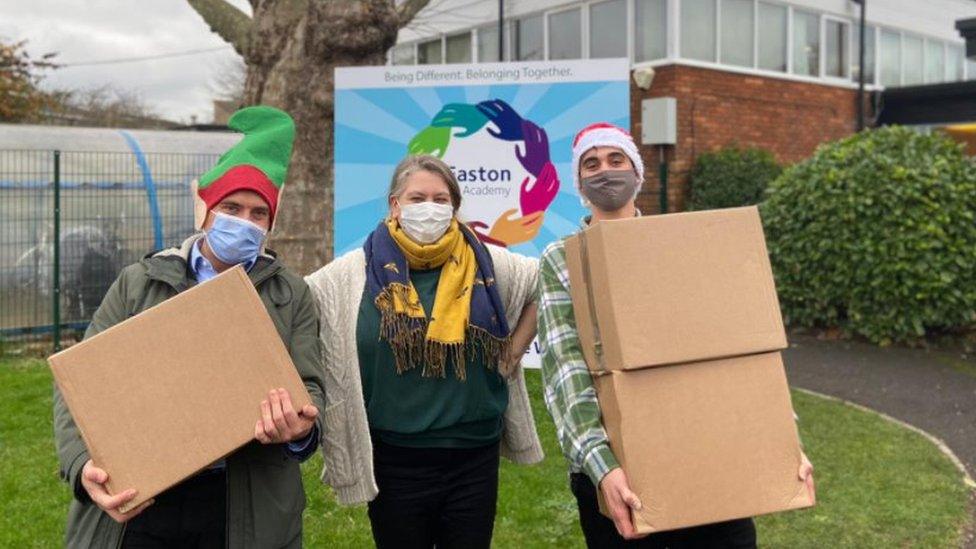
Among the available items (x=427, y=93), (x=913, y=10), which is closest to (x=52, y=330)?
(x=427, y=93)

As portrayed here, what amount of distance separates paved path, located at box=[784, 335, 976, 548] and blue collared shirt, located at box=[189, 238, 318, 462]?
4.81 meters

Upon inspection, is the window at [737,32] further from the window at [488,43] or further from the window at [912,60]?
the window at [912,60]

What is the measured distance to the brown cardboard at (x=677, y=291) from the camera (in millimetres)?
2209

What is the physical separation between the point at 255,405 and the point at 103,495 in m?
0.40

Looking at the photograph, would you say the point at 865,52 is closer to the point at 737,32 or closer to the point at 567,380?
the point at 737,32

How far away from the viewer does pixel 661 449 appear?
219 centimetres

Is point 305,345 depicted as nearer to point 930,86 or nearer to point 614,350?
point 614,350

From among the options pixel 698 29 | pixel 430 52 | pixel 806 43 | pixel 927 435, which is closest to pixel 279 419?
pixel 927 435

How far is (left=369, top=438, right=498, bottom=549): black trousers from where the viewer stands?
2713 mm

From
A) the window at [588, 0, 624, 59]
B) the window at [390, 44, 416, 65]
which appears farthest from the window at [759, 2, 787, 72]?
the window at [390, 44, 416, 65]

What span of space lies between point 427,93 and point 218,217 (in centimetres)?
322

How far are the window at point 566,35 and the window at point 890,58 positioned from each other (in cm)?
674

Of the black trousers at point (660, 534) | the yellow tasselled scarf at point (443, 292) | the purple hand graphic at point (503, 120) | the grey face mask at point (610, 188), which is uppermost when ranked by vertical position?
the purple hand graphic at point (503, 120)

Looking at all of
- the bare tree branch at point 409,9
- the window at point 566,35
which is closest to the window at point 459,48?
the window at point 566,35
